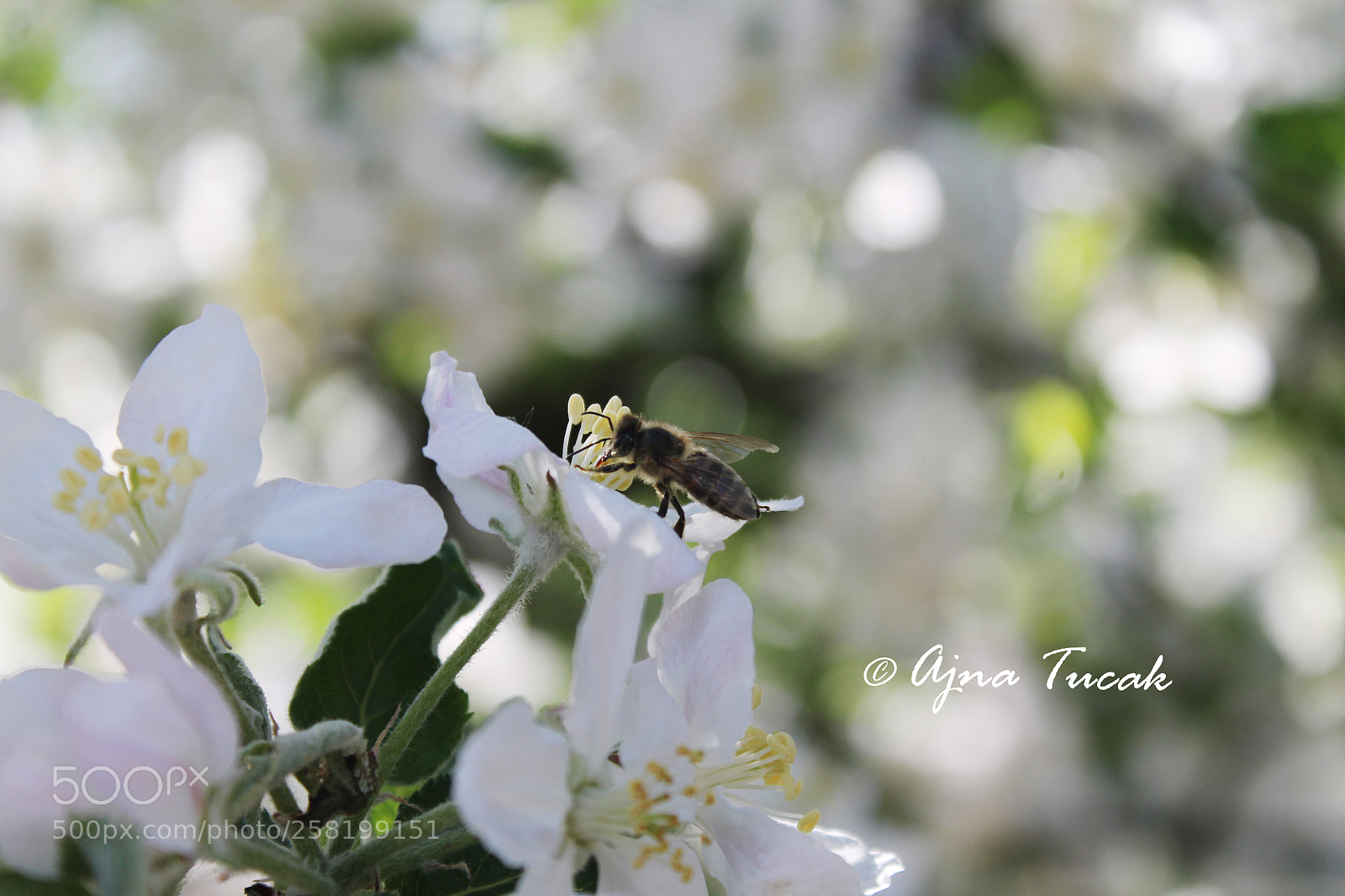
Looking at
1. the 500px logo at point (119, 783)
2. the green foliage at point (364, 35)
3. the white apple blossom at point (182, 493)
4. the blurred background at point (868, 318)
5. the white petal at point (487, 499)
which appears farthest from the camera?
the green foliage at point (364, 35)

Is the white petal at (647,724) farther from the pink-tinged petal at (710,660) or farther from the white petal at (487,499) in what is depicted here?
the white petal at (487,499)

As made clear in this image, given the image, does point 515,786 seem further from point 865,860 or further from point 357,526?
point 865,860

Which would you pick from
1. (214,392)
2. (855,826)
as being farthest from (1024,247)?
(214,392)

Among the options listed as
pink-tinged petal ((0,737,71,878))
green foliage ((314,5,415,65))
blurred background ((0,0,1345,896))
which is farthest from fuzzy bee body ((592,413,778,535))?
green foliage ((314,5,415,65))

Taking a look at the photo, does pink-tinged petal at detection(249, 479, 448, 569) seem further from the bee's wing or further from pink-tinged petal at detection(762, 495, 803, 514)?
the bee's wing

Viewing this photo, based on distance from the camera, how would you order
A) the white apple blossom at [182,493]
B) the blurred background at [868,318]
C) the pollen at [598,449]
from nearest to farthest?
the white apple blossom at [182,493] → the pollen at [598,449] → the blurred background at [868,318]

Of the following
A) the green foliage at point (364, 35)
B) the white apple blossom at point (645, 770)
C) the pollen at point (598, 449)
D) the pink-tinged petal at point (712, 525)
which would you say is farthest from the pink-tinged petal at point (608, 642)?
the green foliage at point (364, 35)
